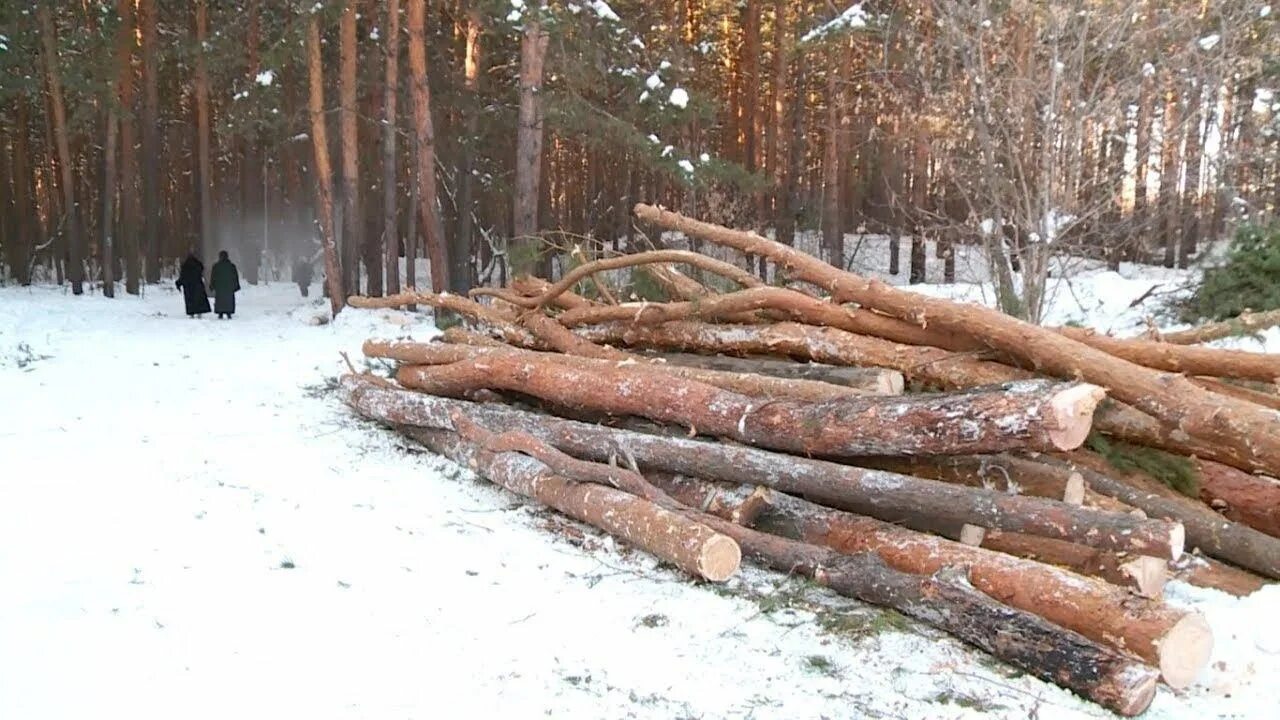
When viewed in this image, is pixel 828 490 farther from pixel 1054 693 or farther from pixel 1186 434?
pixel 1186 434

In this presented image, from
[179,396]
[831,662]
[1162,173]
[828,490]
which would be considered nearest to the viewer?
[831,662]

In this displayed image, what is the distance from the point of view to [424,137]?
54.6 feet

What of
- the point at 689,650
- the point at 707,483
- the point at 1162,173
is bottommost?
the point at 689,650

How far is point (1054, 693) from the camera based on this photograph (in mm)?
3389

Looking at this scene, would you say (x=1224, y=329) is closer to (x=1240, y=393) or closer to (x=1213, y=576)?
(x=1240, y=393)

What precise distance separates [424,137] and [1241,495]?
1479 cm

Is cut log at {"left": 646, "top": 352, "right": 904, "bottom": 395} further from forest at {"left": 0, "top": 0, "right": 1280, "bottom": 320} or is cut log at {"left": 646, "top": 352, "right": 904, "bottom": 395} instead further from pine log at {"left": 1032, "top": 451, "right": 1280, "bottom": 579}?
forest at {"left": 0, "top": 0, "right": 1280, "bottom": 320}

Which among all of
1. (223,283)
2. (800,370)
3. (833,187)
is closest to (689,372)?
(800,370)

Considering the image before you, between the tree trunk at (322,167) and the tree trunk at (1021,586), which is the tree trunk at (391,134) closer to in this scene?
the tree trunk at (322,167)

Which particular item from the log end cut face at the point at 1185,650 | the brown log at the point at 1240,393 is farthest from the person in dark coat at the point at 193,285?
the log end cut face at the point at 1185,650

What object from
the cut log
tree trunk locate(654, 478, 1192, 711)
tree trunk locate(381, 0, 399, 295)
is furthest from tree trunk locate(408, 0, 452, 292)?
tree trunk locate(654, 478, 1192, 711)

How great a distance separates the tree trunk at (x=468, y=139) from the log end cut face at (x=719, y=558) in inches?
590

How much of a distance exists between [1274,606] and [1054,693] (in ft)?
5.01

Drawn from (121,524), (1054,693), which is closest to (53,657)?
(121,524)
